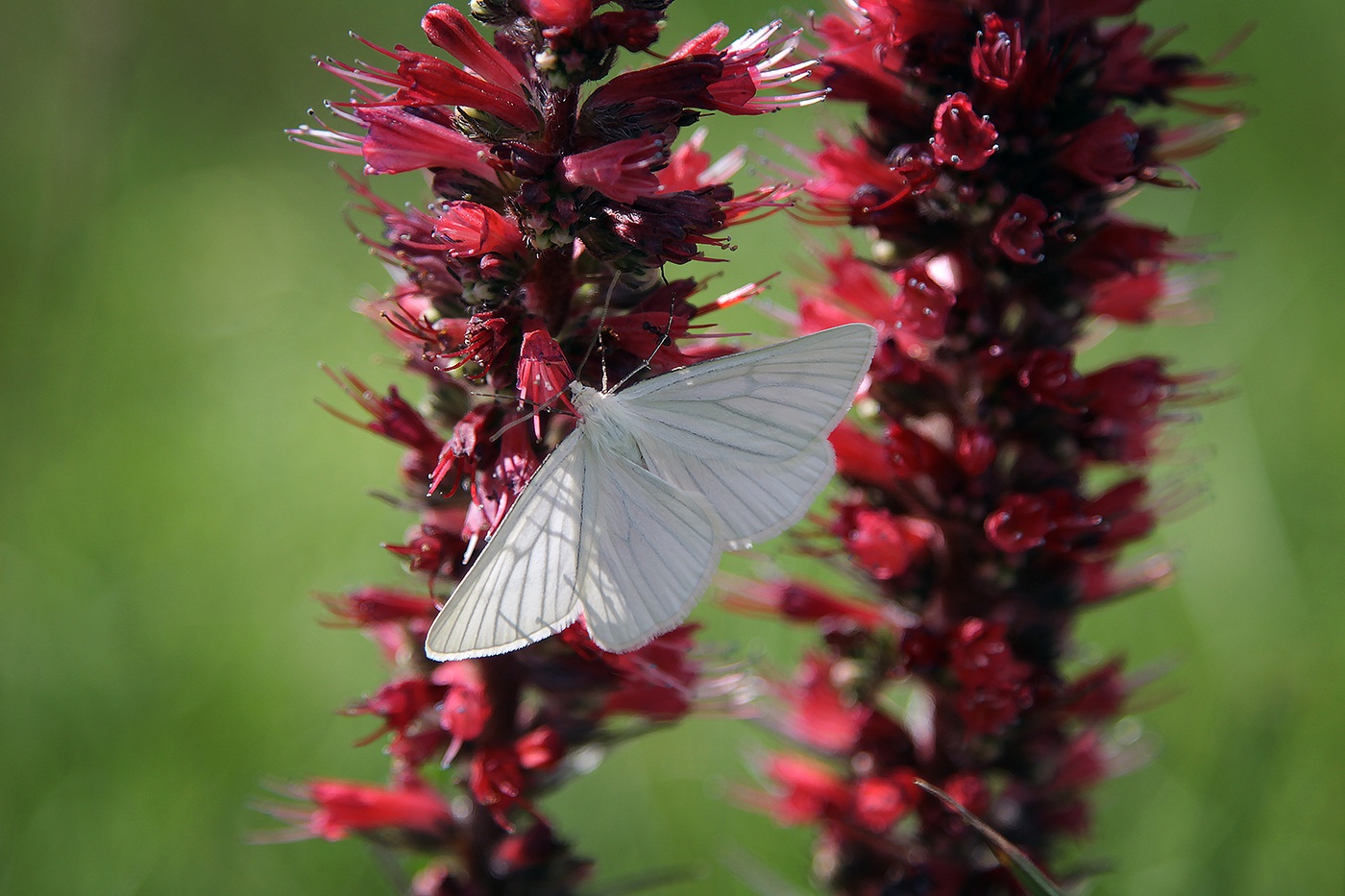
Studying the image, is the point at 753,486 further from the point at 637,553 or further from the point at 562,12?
the point at 562,12

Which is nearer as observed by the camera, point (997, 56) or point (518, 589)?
point (518, 589)

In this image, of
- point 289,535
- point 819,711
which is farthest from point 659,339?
point 289,535

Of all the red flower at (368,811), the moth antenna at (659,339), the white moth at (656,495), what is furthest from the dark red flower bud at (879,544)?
the red flower at (368,811)

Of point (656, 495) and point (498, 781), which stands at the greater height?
point (656, 495)

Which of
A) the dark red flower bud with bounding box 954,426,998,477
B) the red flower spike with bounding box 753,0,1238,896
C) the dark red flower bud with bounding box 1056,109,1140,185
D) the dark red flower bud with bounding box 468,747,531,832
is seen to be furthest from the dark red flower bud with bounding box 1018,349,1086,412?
the dark red flower bud with bounding box 468,747,531,832

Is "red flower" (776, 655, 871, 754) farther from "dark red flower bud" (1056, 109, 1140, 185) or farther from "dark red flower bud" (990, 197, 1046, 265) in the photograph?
"dark red flower bud" (1056, 109, 1140, 185)

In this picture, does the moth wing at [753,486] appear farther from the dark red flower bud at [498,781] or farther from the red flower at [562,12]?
the red flower at [562,12]

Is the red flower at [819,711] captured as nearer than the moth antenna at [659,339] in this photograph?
No
